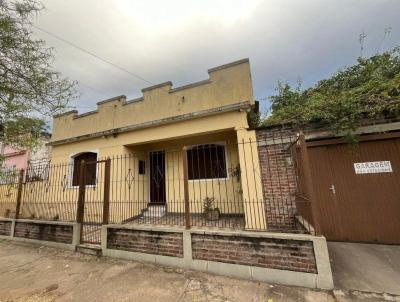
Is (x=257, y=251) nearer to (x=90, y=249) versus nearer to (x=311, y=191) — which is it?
(x=311, y=191)

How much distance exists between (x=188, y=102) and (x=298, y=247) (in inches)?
205

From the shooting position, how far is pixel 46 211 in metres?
8.22

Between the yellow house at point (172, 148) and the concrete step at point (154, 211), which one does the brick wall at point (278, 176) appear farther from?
the concrete step at point (154, 211)

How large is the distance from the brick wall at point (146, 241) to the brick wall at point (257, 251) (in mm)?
403

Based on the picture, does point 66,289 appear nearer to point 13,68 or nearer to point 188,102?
point 13,68

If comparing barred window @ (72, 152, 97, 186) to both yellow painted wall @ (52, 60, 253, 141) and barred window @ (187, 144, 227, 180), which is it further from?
barred window @ (187, 144, 227, 180)

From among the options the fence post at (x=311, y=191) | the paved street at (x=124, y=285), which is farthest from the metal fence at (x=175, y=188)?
the fence post at (x=311, y=191)

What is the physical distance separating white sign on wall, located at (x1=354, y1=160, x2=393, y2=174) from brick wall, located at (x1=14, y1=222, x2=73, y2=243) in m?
7.30

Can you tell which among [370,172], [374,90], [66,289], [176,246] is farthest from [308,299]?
[374,90]

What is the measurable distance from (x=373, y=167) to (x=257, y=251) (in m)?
3.47

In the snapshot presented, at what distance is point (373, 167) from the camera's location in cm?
468

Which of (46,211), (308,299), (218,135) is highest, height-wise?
(218,135)

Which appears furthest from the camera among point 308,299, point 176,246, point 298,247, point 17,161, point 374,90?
point 17,161

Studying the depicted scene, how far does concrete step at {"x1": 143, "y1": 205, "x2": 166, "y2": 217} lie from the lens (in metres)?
7.51
